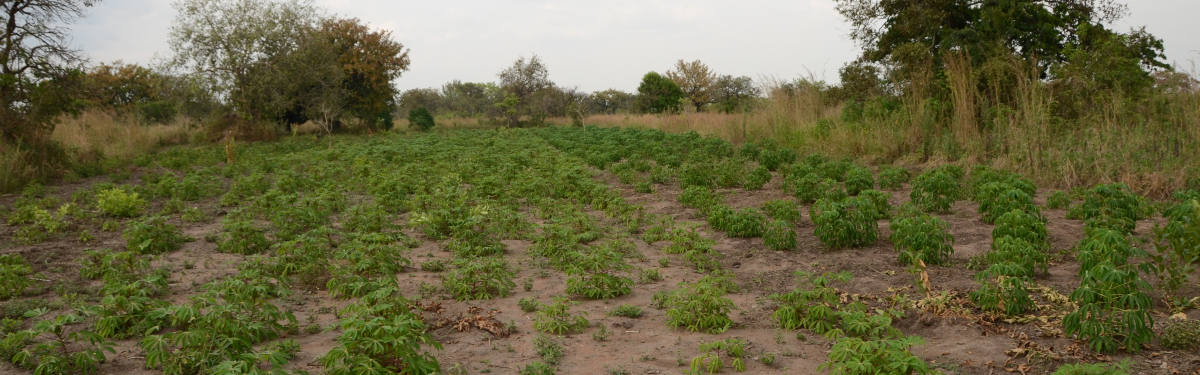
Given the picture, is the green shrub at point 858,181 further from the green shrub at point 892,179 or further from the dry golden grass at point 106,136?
the dry golden grass at point 106,136

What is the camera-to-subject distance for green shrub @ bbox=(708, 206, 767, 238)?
6832mm

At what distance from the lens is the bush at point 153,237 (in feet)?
20.1

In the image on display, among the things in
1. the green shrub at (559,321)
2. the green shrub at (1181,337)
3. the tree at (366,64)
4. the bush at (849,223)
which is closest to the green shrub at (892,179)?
the bush at (849,223)

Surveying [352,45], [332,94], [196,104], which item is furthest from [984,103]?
[352,45]

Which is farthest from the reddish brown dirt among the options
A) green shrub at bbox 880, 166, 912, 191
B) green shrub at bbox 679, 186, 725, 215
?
green shrub at bbox 880, 166, 912, 191

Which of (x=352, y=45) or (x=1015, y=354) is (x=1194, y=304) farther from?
(x=352, y=45)

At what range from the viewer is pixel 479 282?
5.18 m

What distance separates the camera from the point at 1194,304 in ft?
13.3

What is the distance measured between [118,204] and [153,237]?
259cm

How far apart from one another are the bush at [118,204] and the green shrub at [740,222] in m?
7.12

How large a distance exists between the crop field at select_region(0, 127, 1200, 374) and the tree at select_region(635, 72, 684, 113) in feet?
105

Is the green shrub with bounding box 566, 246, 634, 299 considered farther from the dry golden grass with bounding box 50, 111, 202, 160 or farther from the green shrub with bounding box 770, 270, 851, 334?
the dry golden grass with bounding box 50, 111, 202, 160

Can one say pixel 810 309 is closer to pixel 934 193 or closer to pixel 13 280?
pixel 934 193

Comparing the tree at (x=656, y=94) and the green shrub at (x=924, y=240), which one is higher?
the tree at (x=656, y=94)
